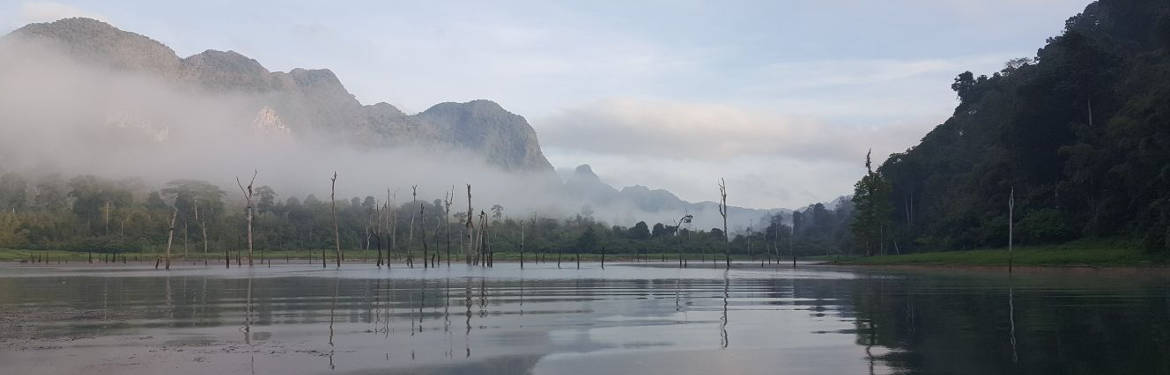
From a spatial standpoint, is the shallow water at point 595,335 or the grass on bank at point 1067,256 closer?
the shallow water at point 595,335

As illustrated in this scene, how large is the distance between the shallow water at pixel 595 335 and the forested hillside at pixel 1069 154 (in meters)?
34.4

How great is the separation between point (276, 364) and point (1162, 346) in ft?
42.1

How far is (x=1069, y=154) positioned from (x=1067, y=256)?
23.4m

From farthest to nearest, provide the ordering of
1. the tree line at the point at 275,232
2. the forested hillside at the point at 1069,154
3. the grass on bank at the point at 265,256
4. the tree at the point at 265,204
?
the tree at the point at 265,204
the tree line at the point at 275,232
the grass on bank at the point at 265,256
the forested hillside at the point at 1069,154

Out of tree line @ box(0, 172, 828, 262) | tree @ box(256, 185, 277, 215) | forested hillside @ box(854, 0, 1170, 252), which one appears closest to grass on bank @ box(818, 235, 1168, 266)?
forested hillside @ box(854, 0, 1170, 252)

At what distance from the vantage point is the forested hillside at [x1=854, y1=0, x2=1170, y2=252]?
5906 cm

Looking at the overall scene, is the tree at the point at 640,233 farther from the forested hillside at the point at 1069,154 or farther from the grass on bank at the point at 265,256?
the forested hillside at the point at 1069,154

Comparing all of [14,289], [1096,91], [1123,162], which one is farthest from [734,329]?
[1096,91]

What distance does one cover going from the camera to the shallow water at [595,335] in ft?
42.5

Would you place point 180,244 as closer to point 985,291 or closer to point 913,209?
point 913,209

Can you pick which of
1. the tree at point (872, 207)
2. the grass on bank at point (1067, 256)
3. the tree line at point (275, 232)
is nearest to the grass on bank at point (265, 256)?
the tree line at point (275, 232)

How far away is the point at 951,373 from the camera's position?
12.0 m

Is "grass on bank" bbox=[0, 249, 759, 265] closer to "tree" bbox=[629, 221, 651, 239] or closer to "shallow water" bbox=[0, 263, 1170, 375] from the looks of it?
"tree" bbox=[629, 221, 651, 239]

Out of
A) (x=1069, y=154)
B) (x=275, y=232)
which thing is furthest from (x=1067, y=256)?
(x=275, y=232)
